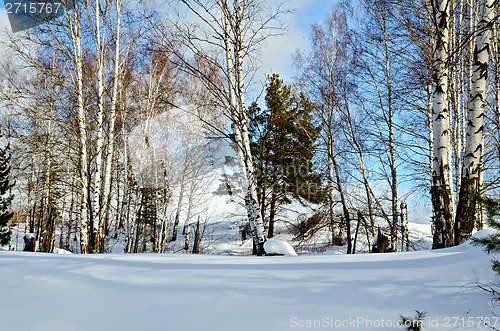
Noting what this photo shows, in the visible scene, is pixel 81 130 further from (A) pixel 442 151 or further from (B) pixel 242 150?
(A) pixel 442 151

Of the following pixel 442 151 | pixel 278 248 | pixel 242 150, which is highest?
pixel 242 150

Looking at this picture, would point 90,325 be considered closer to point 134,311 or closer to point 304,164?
point 134,311

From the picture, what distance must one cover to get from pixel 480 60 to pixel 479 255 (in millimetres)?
2786

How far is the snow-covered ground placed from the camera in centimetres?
166

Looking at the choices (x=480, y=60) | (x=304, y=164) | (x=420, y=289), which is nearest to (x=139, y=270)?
(x=420, y=289)

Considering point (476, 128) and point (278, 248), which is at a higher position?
point (476, 128)

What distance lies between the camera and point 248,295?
188 cm

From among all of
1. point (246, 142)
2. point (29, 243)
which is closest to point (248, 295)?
point (246, 142)

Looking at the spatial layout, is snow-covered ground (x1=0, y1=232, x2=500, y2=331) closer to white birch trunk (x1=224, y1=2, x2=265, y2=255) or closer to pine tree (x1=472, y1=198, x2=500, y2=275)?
pine tree (x1=472, y1=198, x2=500, y2=275)

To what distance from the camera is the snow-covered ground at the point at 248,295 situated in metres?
1.66

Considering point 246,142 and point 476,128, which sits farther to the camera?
point 246,142

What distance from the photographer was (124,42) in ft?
28.5

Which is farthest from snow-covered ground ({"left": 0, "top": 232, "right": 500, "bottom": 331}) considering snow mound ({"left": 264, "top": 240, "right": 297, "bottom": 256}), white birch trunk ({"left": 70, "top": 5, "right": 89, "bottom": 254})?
white birch trunk ({"left": 70, "top": 5, "right": 89, "bottom": 254})

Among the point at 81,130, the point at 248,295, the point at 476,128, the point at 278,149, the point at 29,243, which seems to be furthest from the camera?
the point at 278,149
